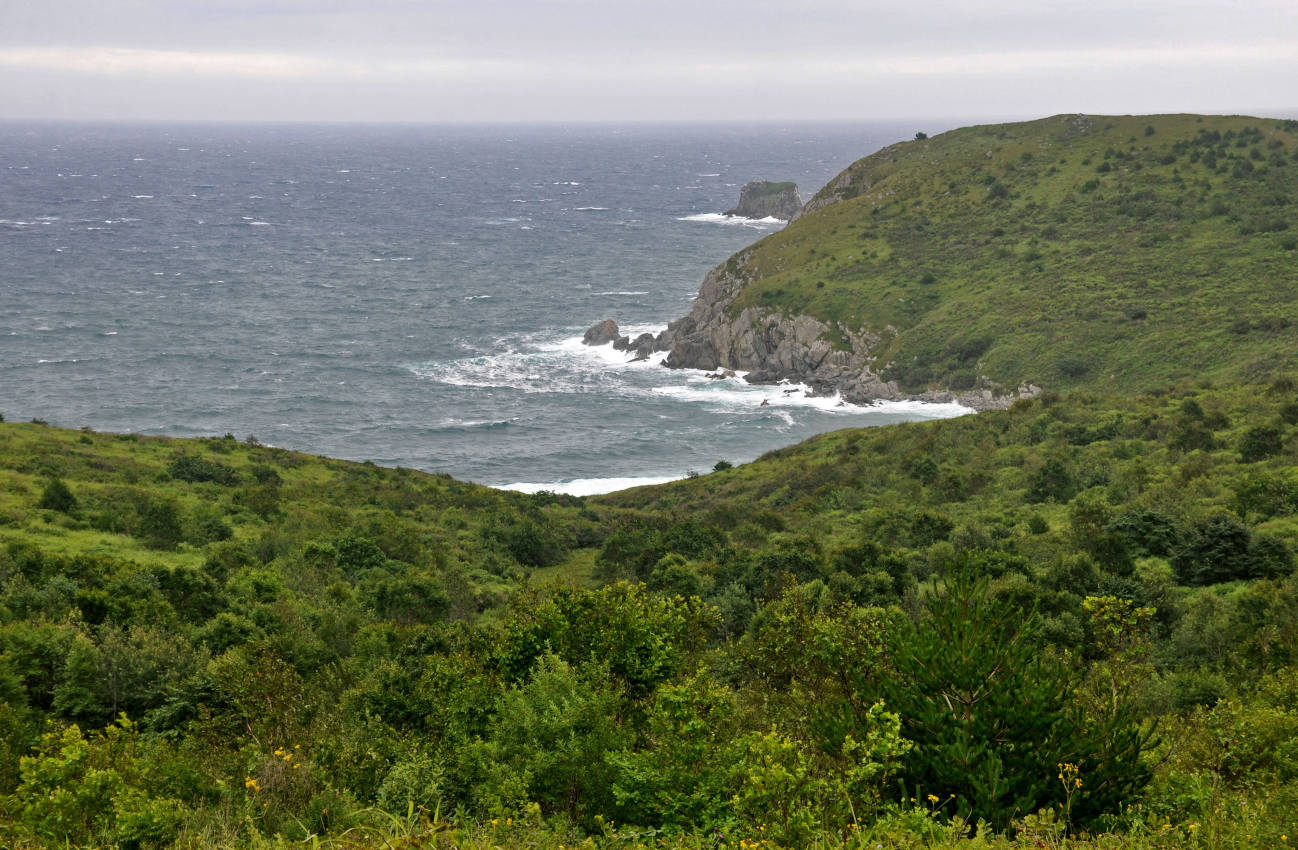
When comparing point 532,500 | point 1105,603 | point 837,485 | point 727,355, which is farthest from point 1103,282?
point 1105,603

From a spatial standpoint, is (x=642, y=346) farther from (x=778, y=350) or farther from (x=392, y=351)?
(x=392, y=351)

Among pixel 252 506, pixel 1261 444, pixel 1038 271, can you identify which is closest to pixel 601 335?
pixel 1038 271

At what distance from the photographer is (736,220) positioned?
616 ft

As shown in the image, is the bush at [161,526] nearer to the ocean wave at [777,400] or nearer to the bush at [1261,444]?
the bush at [1261,444]

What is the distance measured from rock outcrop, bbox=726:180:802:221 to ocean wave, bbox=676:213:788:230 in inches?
56.8

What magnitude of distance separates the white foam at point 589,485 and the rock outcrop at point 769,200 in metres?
126

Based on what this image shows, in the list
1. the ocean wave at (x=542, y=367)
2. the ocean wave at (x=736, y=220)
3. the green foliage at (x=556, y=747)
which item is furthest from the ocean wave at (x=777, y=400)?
the ocean wave at (x=736, y=220)

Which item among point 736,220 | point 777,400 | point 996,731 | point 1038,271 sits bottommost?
point 777,400

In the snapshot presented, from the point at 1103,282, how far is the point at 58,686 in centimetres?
8715

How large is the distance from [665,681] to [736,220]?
587 feet

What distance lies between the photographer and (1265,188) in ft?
294

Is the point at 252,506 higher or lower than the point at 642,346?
lower

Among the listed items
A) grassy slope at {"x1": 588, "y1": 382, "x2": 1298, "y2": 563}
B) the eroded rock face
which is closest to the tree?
grassy slope at {"x1": 588, "y1": 382, "x2": 1298, "y2": 563}

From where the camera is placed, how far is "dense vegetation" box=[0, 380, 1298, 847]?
10.1 meters
